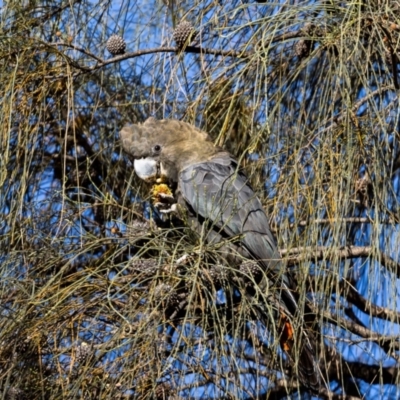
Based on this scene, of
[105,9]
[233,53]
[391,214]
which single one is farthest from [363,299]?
[105,9]

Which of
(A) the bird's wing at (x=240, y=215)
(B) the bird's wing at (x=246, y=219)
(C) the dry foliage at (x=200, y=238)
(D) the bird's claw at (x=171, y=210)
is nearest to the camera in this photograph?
(C) the dry foliage at (x=200, y=238)

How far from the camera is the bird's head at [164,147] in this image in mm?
2539

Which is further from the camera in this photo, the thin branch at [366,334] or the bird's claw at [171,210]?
the bird's claw at [171,210]

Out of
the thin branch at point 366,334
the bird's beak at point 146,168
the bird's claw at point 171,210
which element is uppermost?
the bird's beak at point 146,168

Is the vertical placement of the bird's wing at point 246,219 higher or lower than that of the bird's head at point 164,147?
lower

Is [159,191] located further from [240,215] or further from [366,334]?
[366,334]

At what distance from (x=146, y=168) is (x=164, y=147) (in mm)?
133

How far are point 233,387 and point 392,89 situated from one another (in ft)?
2.14

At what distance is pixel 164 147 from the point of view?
2.71 m

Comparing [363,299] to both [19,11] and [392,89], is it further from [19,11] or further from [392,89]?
[19,11]

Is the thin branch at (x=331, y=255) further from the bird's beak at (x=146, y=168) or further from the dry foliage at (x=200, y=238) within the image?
the bird's beak at (x=146, y=168)

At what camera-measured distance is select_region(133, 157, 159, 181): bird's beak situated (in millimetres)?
2562

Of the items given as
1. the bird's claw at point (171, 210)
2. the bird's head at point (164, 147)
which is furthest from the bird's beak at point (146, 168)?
the bird's claw at point (171, 210)

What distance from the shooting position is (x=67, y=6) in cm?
241
